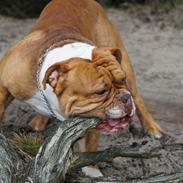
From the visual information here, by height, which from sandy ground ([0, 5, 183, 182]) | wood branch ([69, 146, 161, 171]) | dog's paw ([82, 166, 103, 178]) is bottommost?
sandy ground ([0, 5, 183, 182])

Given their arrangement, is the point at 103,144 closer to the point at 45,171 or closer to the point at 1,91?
the point at 1,91

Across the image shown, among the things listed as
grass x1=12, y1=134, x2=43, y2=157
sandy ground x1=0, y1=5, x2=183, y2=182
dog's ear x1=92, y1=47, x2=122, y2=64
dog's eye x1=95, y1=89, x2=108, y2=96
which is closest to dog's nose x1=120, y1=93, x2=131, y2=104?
dog's eye x1=95, y1=89, x2=108, y2=96

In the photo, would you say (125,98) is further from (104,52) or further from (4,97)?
(4,97)

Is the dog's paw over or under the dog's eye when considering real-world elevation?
under

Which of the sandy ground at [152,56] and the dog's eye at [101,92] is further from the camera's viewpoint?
the sandy ground at [152,56]

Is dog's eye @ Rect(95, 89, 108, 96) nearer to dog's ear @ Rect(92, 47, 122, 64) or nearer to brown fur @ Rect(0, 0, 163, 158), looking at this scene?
brown fur @ Rect(0, 0, 163, 158)

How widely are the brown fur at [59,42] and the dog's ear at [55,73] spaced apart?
1.7 inches

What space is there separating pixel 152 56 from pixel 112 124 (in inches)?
150

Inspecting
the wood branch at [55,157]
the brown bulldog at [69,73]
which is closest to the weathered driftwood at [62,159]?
the wood branch at [55,157]

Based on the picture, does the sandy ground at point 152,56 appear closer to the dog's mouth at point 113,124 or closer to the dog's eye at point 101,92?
the dog's mouth at point 113,124

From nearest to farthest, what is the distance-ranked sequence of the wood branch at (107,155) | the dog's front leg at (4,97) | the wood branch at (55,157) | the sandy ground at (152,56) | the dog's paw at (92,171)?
the wood branch at (55,157), the wood branch at (107,155), the dog's front leg at (4,97), the dog's paw at (92,171), the sandy ground at (152,56)

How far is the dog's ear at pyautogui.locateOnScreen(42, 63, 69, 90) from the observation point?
4.03m

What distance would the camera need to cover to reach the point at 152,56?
7.75 metres

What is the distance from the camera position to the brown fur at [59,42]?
13.7ft
